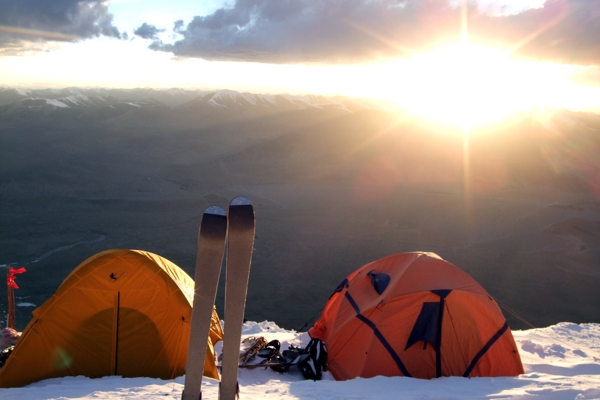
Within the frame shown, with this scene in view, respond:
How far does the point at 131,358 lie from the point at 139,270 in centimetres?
97

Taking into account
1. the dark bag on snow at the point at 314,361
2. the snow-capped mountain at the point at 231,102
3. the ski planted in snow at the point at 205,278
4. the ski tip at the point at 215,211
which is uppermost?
the snow-capped mountain at the point at 231,102

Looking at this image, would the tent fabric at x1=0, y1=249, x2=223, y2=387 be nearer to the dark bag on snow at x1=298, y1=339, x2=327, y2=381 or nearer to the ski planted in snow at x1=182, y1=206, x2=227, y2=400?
the dark bag on snow at x1=298, y1=339, x2=327, y2=381

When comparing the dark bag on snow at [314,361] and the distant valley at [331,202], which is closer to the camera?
the dark bag on snow at [314,361]

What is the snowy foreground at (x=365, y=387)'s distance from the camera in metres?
4.03

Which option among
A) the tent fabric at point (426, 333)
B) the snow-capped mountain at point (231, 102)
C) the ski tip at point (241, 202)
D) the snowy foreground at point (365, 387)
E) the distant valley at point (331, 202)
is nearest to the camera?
the ski tip at point (241, 202)

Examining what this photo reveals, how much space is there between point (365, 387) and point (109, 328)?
9.42 feet

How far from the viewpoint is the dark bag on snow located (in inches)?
220

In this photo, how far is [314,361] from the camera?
18.8 ft

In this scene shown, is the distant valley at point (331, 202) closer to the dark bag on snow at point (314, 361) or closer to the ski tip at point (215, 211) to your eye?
the dark bag on snow at point (314, 361)

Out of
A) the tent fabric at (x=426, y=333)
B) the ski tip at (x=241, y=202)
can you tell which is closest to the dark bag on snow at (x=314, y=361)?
the tent fabric at (x=426, y=333)

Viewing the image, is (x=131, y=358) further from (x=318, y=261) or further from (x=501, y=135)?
(x=501, y=135)

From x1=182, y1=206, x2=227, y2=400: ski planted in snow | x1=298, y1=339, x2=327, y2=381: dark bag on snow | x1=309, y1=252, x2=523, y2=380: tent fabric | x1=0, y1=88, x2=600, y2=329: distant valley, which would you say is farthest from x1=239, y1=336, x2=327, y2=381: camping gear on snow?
x1=0, y1=88, x2=600, y2=329: distant valley

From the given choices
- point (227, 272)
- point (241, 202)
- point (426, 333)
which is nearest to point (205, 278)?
point (227, 272)

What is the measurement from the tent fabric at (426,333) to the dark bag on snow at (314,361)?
11 centimetres
